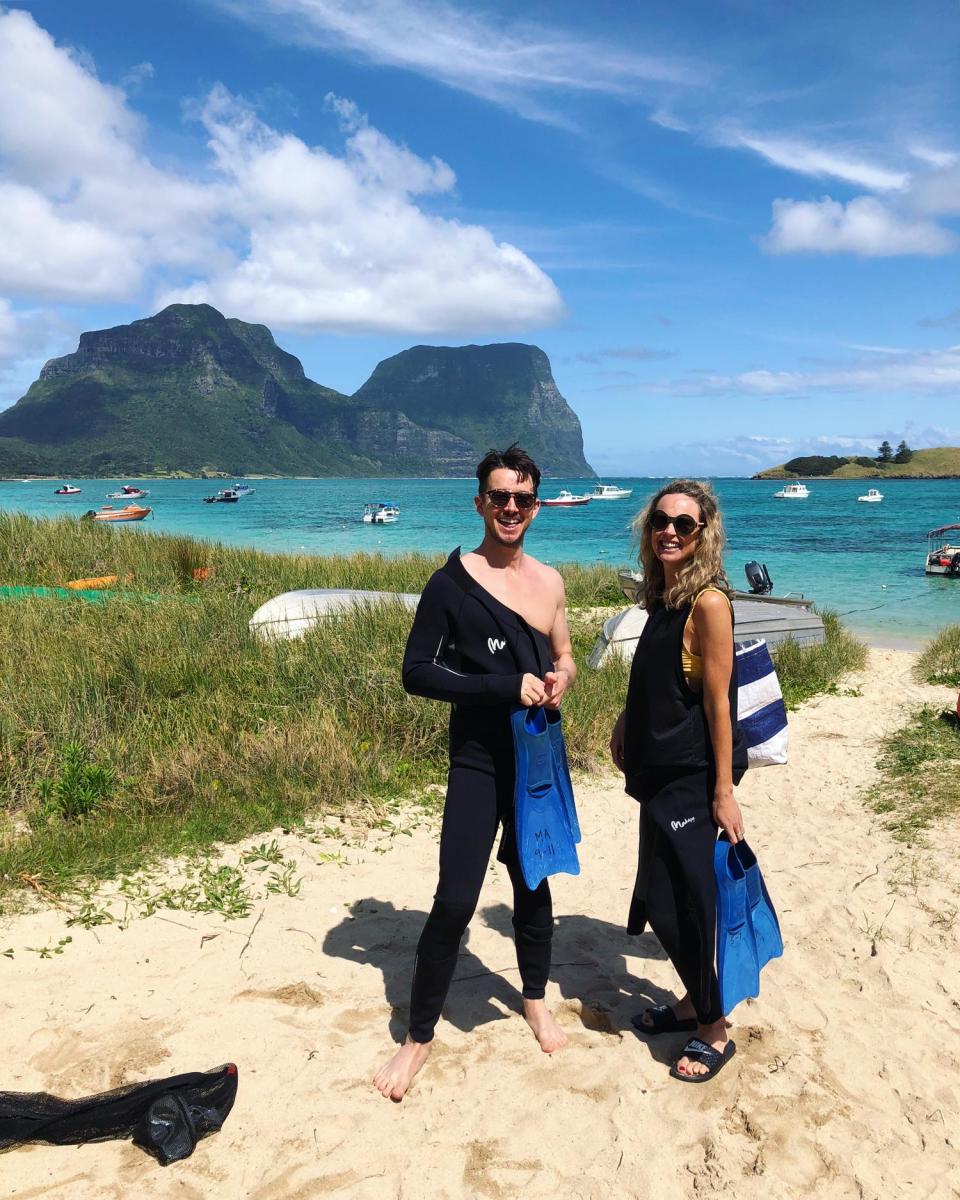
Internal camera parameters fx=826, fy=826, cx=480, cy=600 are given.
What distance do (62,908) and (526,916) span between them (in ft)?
7.97

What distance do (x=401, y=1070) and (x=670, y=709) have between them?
1.58 metres

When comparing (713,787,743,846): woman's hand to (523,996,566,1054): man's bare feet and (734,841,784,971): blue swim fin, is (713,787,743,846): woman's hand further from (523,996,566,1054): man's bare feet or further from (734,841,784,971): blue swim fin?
(523,996,566,1054): man's bare feet

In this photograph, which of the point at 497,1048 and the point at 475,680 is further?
the point at 497,1048

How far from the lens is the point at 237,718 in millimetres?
6293

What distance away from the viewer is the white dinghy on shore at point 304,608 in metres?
8.30

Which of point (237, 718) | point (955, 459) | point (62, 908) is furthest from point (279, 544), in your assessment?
point (955, 459)

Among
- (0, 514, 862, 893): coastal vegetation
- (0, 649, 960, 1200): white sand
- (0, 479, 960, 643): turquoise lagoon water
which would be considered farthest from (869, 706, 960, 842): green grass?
(0, 479, 960, 643): turquoise lagoon water

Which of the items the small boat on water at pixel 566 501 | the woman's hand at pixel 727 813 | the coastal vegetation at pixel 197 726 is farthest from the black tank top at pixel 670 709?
the small boat on water at pixel 566 501

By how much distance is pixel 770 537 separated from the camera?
43.8 metres

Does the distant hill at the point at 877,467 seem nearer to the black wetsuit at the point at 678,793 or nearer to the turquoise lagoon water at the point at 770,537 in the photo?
the turquoise lagoon water at the point at 770,537

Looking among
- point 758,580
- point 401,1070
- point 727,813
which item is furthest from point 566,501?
point 401,1070

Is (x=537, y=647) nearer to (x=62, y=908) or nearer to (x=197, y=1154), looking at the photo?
(x=197, y=1154)

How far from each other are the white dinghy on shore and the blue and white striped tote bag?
209 inches

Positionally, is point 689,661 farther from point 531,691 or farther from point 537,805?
point 537,805
